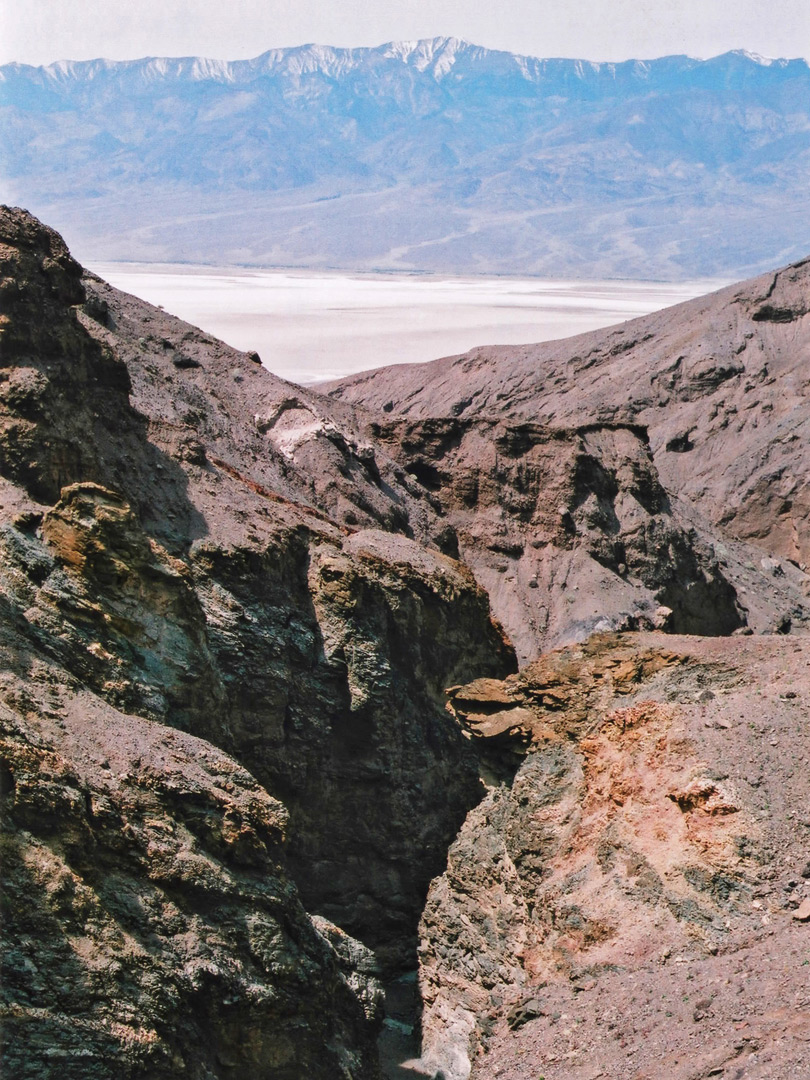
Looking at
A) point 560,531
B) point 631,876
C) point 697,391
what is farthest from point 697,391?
point 631,876

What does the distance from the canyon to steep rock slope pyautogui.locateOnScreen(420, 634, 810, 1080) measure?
2.0 inches

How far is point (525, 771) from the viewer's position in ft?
67.5

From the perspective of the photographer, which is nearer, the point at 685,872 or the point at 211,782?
the point at 211,782

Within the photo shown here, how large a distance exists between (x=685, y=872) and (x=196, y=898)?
627 cm

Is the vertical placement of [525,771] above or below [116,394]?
below

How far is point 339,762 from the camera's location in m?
21.2

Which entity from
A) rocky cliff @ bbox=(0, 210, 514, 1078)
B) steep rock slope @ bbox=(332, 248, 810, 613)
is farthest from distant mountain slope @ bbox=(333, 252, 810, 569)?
rocky cliff @ bbox=(0, 210, 514, 1078)

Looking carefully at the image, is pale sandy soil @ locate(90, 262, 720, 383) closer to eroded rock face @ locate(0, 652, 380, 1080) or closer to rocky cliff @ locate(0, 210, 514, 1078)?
rocky cliff @ locate(0, 210, 514, 1078)

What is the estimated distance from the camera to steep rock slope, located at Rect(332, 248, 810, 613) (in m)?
→ 46.5

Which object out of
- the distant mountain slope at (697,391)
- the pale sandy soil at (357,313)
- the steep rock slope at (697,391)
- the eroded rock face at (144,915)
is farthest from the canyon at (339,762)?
the pale sandy soil at (357,313)

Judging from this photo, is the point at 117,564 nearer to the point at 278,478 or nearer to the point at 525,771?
the point at 525,771

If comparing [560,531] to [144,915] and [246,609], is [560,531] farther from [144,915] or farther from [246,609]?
[144,915]

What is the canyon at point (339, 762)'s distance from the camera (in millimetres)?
13469

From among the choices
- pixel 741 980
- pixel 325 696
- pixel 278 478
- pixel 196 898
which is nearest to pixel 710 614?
pixel 278 478
